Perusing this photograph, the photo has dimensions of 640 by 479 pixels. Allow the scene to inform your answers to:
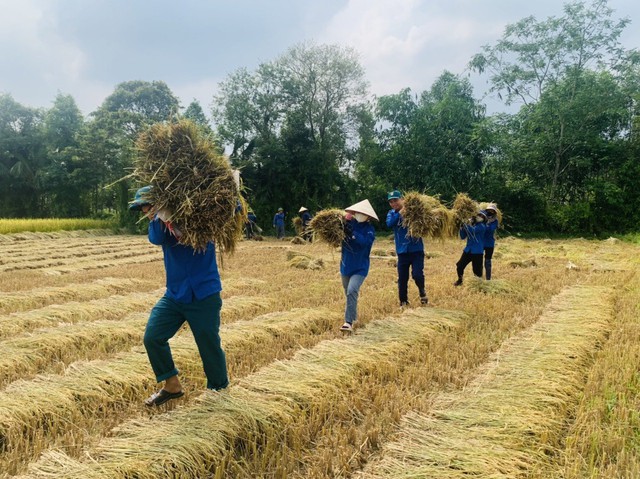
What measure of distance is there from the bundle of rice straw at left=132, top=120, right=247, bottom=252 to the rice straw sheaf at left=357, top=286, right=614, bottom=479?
180 cm

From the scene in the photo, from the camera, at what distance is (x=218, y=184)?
290 centimetres

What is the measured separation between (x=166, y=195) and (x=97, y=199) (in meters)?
31.8

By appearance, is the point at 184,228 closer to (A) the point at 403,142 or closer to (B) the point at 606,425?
(B) the point at 606,425

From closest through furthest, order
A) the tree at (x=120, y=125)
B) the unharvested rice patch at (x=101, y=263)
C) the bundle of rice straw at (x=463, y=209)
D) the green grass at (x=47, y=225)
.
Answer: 1. the bundle of rice straw at (x=463, y=209)
2. the unharvested rice patch at (x=101, y=263)
3. the green grass at (x=47, y=225)
4. the tree at (x=120, y=125)

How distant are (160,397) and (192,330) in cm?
53

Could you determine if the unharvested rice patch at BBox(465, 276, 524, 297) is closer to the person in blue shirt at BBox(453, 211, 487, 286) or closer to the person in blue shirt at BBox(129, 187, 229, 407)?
the person in blue shirt at BBox(453, 211, 487, 286)

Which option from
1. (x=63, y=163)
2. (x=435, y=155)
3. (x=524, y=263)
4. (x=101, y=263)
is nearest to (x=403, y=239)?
(x=524, y=263)

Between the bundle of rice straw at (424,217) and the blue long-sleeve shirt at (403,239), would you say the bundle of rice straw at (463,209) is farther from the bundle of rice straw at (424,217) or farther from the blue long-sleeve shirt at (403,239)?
the blue long-sleeve shirt at (403,239)

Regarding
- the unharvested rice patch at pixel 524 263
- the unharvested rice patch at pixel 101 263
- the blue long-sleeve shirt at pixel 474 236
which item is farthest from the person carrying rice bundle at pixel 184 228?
the unharvested rice patch at pixel 524 263

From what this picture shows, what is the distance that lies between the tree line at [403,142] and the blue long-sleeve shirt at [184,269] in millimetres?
14744

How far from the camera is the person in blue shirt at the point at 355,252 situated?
467cm

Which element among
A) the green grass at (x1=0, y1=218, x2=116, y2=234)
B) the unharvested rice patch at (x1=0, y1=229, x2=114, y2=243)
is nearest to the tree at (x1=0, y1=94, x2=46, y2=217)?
the green grass at (x1=0, y1=218, x2=116, y2=234)

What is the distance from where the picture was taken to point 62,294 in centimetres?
652

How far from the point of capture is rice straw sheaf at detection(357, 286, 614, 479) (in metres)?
2.12
